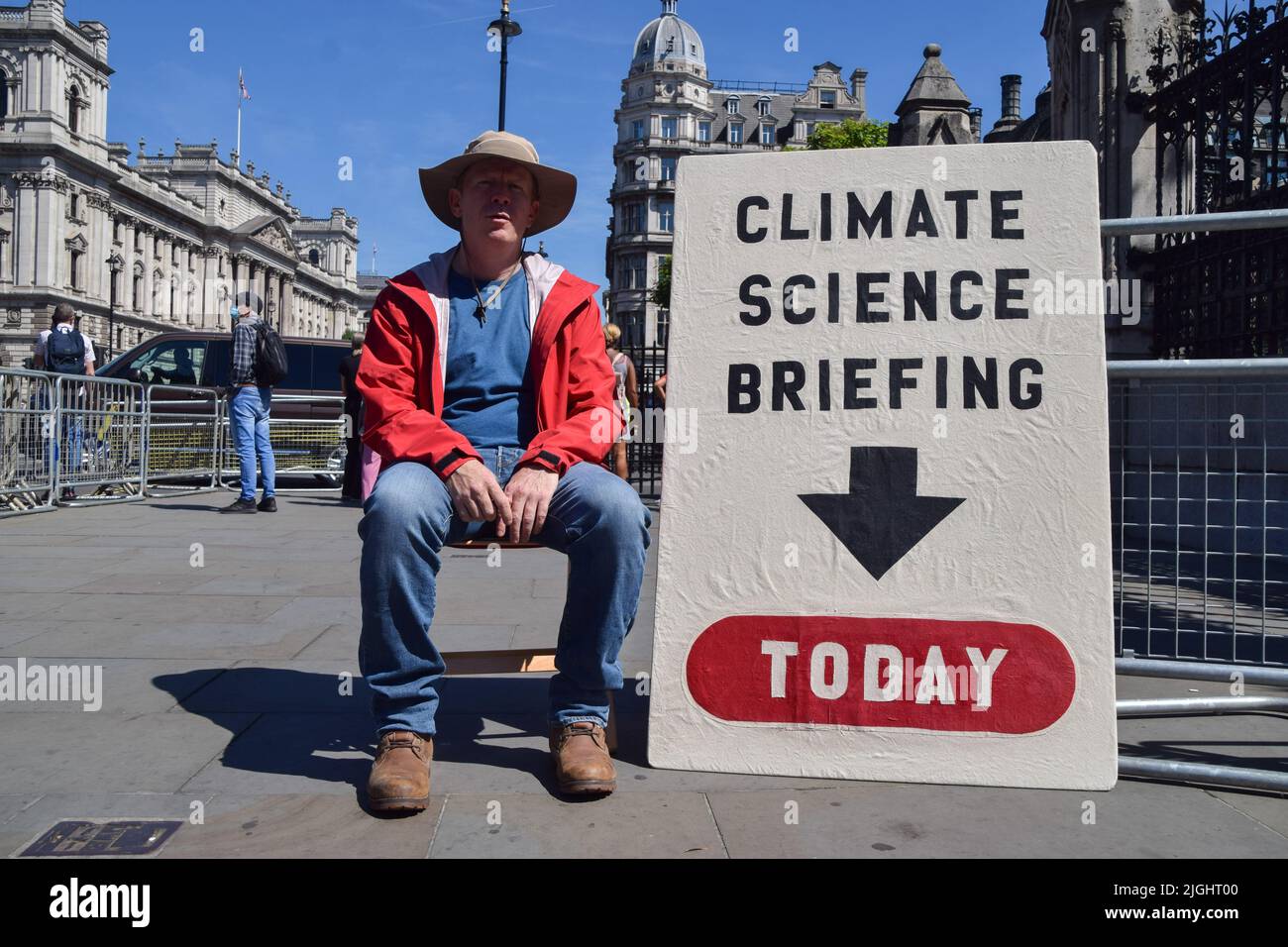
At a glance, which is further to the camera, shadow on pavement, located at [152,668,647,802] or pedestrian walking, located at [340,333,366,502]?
pedestrian walking, located at [340,333,366,502]

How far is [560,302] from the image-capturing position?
3.08 metres

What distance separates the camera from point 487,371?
3086mm

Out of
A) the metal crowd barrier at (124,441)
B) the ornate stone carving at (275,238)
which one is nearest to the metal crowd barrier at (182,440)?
the metal crowd barrier at (124,441)

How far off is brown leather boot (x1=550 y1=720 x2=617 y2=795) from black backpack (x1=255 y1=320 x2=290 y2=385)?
769cm

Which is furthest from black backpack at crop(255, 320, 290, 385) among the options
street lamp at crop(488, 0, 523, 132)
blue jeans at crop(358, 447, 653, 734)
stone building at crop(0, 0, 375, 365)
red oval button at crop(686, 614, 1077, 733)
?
stone building at crop(0, 0, 375, 365)

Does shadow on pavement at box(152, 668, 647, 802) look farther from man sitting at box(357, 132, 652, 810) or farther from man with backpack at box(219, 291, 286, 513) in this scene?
man with backpack at box(219, 291, 286, 513)

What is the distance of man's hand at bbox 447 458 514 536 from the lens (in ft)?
8.89

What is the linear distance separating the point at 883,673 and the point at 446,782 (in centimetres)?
111

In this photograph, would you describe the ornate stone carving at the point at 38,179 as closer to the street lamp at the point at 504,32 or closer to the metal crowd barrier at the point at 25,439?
the street lamp at the point at 504,32

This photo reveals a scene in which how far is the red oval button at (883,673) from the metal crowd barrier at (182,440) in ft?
36.2

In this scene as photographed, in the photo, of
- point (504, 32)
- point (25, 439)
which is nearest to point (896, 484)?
point (25, 439)

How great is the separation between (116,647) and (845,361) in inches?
119

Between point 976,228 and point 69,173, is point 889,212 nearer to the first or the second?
point 976,228

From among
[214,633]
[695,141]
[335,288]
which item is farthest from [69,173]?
[214,633]
